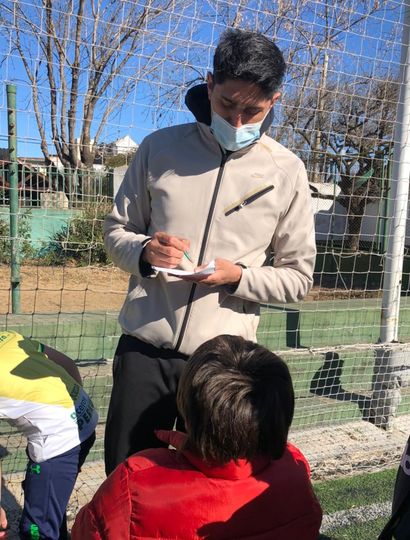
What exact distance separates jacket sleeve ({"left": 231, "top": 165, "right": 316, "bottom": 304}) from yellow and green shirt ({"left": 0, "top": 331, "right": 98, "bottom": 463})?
80cm

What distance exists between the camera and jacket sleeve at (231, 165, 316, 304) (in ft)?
6.06

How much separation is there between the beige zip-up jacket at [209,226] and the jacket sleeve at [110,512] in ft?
1.74

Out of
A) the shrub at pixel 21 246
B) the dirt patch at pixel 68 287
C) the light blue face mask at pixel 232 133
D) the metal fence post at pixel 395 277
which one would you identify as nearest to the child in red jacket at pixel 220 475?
the light blue face mask at pixel 232 133

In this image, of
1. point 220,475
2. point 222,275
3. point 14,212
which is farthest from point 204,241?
point 14,212

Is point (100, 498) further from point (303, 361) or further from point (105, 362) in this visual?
point (303, 361)

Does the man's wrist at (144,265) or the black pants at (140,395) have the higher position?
the man's wrist at (144,265)

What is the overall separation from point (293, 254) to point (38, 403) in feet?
3.44

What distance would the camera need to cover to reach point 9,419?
201cm

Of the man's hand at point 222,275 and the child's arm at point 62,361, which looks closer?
the man's hand at point 222,275

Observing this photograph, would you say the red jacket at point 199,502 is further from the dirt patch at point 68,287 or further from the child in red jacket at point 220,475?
the dirt patch at point 68,287

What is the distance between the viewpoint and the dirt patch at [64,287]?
7.50m

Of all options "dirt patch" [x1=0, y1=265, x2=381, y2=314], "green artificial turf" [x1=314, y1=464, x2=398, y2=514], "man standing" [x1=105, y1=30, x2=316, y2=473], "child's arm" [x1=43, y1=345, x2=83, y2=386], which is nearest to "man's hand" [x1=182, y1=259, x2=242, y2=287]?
"man standing" [x1=105, y1=30, x2=316, y2=473]

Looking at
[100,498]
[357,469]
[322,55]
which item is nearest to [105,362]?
[357,469]

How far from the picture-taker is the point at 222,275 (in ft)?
5.64
